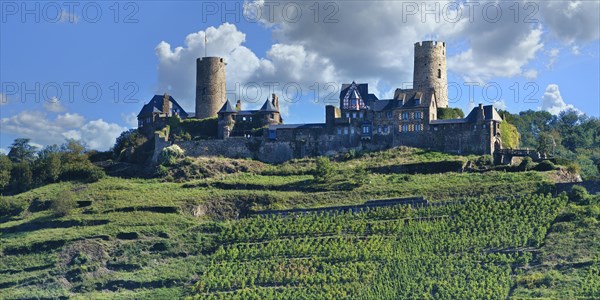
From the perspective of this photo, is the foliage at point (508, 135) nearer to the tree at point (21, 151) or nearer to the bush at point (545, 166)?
the bush at point (545, 166)

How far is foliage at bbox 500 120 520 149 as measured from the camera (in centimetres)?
8212

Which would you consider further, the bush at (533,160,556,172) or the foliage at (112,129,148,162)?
the foliage at (112,129,148,162)

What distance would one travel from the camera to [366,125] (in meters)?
83.8

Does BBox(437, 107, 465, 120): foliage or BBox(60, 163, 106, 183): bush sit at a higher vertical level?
BBox(437, 107, 465, 120): foliage

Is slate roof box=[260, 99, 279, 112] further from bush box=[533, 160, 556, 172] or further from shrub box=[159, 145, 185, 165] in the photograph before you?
bush box=[533, 160, 556, 172]

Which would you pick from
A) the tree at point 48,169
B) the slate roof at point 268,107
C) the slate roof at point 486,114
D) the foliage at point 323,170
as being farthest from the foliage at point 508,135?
the tree at point 48,169

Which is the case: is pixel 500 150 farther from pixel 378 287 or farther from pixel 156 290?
pixel 156 290

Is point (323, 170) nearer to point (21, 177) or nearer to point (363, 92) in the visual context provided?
point (363, 92)

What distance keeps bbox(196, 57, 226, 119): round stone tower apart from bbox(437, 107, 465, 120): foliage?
1925cm

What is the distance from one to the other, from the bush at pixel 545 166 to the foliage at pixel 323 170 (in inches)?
573

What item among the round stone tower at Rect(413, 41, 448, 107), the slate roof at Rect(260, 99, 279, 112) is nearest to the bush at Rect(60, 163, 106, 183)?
the slate roof at Rect(260, 99, 279, 112)

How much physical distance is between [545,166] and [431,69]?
15.8m

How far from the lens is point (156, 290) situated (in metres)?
66.0

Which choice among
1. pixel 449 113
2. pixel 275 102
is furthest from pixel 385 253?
pixel 275 102
